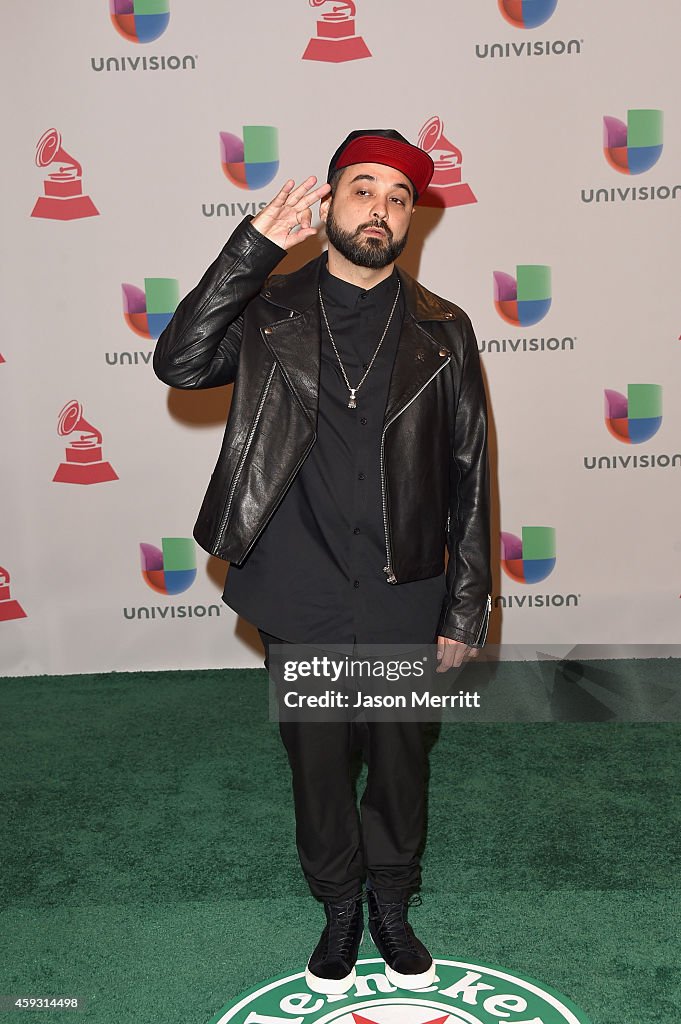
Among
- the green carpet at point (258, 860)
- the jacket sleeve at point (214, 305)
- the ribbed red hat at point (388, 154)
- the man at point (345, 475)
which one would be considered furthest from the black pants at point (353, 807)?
the ribbed red hat at point (388, 154)

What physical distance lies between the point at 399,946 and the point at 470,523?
3.38 feet

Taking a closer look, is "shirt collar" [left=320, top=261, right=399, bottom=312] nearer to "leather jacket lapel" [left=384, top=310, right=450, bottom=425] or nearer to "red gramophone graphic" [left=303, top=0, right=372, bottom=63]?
"leather jacket lapel" [left=384, top=310, right=450, bottom=425]

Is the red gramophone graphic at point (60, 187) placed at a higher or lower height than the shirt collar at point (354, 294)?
higher

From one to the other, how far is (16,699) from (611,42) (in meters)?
3.77

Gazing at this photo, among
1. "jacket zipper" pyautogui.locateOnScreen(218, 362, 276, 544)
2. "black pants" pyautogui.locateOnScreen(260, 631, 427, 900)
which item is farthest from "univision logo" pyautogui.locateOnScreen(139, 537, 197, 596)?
"jacket zipper" pyautogui.locateOnScreen(218, 362, 276, 544)

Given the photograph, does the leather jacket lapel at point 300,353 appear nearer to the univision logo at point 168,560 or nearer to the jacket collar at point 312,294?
the jacket collar at point 312,294

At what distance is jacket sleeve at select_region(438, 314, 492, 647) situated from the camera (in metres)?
2.65

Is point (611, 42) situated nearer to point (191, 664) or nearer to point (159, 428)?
point (159, 428)

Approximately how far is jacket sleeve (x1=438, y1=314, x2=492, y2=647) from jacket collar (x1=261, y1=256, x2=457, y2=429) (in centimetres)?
12

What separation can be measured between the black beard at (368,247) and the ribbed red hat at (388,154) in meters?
0.16

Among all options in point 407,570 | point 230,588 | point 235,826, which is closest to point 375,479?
point 407,570

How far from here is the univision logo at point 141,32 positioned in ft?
15.0

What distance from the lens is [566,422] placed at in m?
4.80

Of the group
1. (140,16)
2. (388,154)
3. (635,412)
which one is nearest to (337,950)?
(388,154)
